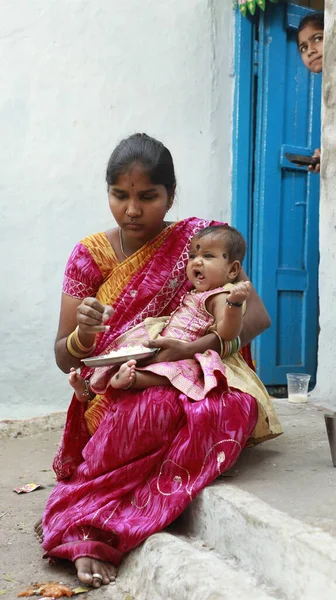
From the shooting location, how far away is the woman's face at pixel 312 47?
4383 mm

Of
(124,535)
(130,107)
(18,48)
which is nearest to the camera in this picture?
(124,535)

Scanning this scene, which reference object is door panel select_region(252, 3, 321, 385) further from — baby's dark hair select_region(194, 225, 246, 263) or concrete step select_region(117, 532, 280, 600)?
concrete step select_region(117, 532, 280, 600)

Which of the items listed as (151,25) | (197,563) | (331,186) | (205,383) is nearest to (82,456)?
(205,383)

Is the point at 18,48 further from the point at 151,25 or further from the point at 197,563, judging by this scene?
the point at 197,563

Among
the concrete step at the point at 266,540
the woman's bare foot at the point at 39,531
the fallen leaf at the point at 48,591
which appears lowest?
the fallen leaf at the point at 48,591

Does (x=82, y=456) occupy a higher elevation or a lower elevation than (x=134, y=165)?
lower

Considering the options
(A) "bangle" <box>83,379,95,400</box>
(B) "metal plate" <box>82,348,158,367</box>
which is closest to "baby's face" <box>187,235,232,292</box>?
(B) "metal plate" <box>82,348,158,367</box>

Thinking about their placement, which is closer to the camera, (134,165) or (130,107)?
(134,165)

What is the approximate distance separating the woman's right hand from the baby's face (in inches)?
15.7

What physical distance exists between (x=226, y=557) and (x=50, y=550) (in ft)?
2.04

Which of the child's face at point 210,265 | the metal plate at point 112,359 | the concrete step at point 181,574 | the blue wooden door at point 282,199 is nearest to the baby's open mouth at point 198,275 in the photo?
the child's face at point 210,265

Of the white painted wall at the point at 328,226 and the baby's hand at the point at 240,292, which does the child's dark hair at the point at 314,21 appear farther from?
the baby's hand at the point at 240,292

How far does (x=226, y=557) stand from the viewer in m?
1.95

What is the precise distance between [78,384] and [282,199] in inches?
116
